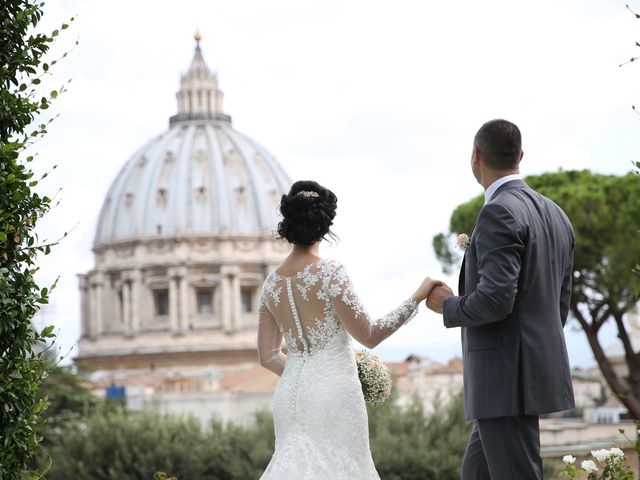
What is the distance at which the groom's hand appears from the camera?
14.3 ft

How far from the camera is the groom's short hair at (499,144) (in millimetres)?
4078

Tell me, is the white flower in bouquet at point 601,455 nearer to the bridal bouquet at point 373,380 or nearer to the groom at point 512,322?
the bridal bouquet at point 373,380

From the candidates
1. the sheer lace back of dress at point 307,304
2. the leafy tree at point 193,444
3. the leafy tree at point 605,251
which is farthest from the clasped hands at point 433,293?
the leafy tree at point 193,444

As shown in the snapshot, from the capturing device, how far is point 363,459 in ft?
15.1

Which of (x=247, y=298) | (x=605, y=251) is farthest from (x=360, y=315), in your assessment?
(x=247, y=298)

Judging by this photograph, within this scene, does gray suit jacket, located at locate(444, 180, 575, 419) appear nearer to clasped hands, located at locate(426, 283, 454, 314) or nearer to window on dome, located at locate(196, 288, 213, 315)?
clasped hands, located at locate(426, 283, 454, 314)

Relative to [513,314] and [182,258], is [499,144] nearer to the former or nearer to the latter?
[513,314]

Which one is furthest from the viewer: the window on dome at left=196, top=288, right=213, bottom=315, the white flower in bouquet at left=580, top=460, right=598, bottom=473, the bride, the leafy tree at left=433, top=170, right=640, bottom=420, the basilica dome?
the window on dome at left=196, top=288, right=213, bottom=315

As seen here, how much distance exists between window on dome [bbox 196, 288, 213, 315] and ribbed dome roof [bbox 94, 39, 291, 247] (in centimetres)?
320

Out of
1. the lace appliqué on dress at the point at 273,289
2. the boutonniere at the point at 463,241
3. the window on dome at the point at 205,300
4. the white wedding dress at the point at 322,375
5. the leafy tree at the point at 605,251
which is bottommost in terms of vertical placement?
the white wedding dress at the point at 322,375

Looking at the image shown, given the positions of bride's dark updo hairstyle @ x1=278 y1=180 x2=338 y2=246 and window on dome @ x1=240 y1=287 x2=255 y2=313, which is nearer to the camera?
bride's dark updo hairstyle @ x1=278 y1=180 x2=338 y2=246

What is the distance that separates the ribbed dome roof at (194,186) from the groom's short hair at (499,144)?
7207 cm

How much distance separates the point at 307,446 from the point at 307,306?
0.47m

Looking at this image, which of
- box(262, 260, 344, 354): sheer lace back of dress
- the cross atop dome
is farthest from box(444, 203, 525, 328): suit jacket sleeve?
the cross atop dome
